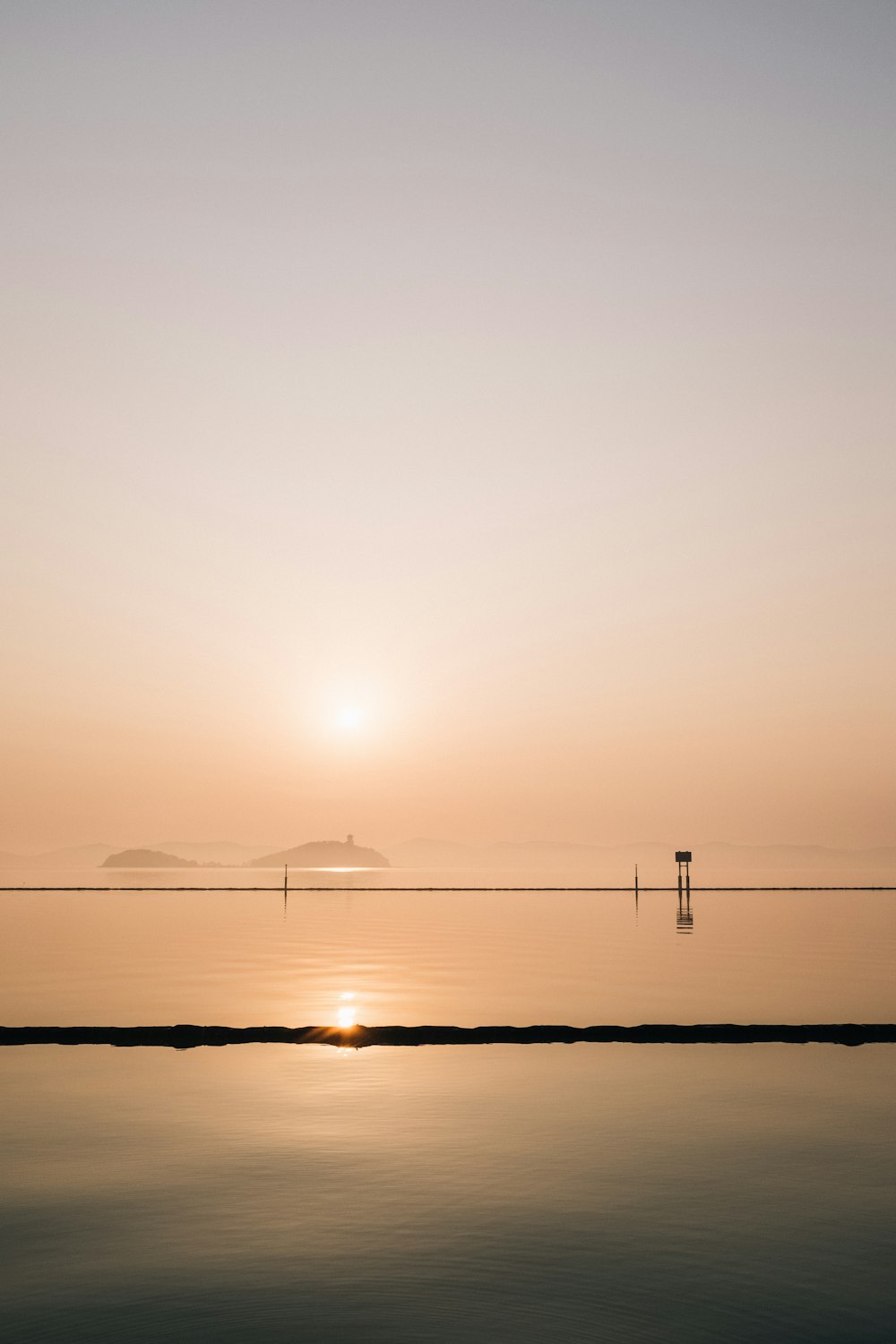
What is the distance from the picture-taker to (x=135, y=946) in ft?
219

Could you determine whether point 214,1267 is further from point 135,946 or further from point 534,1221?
point 135,946

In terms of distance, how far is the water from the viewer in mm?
11656

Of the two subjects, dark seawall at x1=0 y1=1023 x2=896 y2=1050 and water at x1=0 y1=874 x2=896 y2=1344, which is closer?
water at x1=0 y1=874 x2=896 y2=1344

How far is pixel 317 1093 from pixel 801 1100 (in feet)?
30.7

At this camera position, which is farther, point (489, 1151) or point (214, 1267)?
point (489, 1151)

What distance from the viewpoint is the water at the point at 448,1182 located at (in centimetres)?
1166

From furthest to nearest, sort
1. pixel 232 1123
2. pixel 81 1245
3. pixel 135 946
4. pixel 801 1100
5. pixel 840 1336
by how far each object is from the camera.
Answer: pixel 135 946 → pixel 801 1100 → pixel 232 1123 → pixel 81 1245 → pixel 840 1336

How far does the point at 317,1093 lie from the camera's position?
75.3ft

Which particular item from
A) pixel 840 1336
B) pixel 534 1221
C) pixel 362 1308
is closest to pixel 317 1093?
pixel 534 1221

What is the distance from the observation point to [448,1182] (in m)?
16.5

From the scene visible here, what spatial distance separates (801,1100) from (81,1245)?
14.5 meters

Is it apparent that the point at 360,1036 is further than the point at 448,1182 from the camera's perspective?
Yes

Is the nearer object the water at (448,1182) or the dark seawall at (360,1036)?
the water at (448,1182)

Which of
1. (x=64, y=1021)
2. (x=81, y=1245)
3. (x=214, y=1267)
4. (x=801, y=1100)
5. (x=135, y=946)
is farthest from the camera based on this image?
(x=135, y=946)
